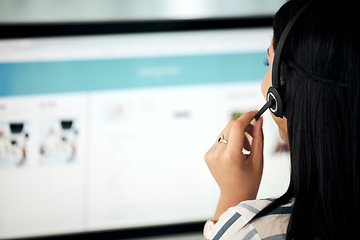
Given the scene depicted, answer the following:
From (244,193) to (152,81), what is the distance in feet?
1.26

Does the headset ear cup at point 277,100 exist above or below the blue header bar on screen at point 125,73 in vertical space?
above

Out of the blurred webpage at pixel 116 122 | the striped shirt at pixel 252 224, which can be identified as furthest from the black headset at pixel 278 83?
the blurred webpage at pixel 116 122

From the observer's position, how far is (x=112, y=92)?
2.84 feet

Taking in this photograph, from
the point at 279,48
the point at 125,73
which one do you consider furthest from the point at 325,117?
the point at 125,73

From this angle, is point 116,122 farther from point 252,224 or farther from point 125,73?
point 252,224

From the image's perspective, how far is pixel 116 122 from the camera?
0.87 metres

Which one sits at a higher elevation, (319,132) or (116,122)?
(319,132)

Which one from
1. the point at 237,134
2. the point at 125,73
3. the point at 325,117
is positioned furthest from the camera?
the point at 125,73

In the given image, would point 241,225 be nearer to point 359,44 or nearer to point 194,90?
point 359,44

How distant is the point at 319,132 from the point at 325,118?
2 cm

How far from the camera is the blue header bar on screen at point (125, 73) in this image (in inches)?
32.4

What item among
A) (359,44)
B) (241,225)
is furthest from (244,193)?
(359,44)

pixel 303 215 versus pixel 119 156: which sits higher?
pixel 303 215

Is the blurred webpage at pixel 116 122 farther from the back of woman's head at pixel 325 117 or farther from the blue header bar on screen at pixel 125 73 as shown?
the back of woman's head at pixel 325 117
